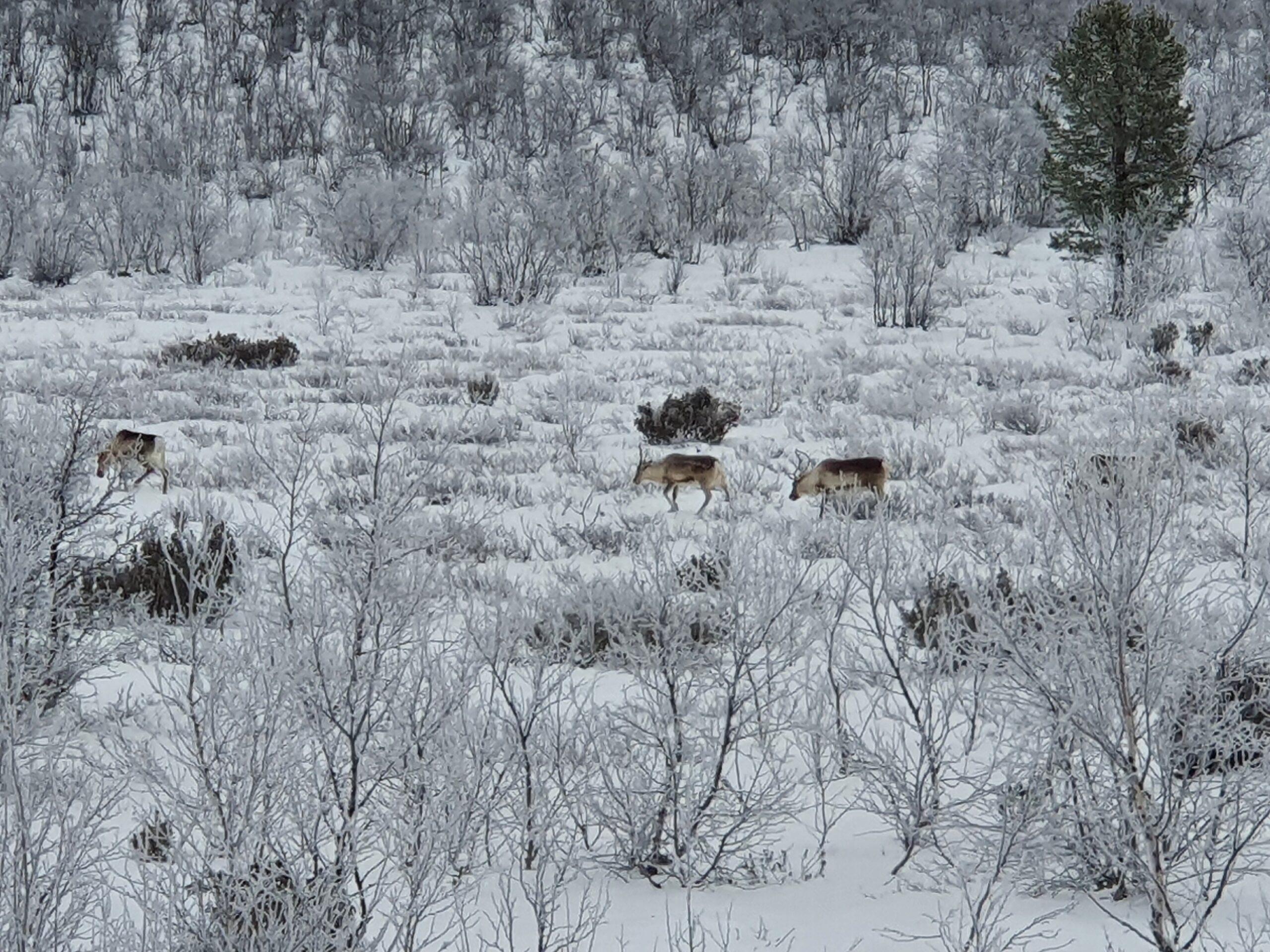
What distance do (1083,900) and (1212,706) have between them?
0.68 metres

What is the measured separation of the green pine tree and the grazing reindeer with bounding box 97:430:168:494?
11258 millimetres

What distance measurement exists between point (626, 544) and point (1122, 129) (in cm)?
1139

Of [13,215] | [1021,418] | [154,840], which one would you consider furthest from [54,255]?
[154,840]

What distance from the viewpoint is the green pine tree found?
14.8 meters

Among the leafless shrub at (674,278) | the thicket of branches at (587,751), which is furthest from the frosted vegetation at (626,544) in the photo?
the leafless shrub at (674,278)

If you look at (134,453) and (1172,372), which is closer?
(134,453)

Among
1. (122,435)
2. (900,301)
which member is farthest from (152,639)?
(900,301)

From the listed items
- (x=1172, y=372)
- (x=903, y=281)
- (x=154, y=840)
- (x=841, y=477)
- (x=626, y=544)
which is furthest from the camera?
(x=903, y=281)

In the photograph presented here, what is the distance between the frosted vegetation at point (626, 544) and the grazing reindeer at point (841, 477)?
22 cm

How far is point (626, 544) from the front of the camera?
22.7 feet

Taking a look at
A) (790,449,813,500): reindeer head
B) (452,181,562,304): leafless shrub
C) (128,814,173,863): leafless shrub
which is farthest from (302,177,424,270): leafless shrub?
(128,814,173,863): leafless shrub

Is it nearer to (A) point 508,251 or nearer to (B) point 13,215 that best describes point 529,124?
(A) point 508,251

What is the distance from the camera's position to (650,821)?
3.74 meters

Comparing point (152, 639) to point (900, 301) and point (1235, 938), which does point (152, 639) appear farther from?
point (900, 301)
